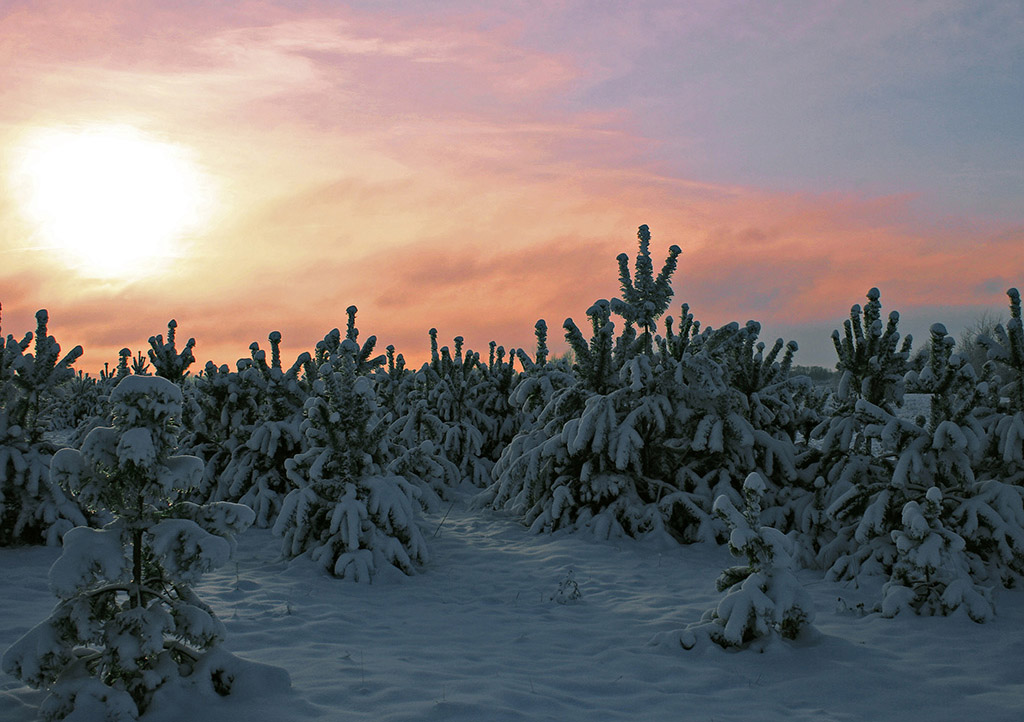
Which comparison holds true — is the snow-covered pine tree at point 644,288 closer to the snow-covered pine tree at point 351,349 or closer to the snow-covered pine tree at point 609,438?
the snow-covered pine tree at point 609,438

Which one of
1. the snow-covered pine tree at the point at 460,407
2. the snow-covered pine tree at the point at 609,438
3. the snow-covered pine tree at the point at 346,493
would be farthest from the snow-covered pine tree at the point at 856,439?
the snow-covered pine tree at the point at 460,407

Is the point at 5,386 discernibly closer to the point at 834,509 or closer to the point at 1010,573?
the point at 834,509

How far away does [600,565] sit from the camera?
1043cm

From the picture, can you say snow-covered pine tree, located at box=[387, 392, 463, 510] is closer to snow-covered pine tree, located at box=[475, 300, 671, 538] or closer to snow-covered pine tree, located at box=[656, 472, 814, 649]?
snow-covered pine tree, located at box=[475, 300, 671, 538]

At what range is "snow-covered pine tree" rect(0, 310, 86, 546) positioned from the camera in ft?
34.1

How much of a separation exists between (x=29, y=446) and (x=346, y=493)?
485cm

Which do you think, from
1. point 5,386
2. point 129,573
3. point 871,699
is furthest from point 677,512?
point 5,386

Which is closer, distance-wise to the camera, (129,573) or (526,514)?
(129,573)

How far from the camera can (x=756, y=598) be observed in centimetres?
658

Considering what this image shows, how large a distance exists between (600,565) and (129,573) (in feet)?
22.6

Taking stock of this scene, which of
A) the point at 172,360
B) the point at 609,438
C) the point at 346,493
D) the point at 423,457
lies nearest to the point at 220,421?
the point at 172,360

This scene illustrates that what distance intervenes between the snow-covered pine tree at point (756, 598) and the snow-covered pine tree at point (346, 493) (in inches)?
167

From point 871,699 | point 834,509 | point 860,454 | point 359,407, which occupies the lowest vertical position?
point 871,699

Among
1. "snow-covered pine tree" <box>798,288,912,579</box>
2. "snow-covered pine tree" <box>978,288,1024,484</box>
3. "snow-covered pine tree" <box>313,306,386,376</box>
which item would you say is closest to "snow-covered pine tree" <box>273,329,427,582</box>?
"snow-covered pine tree" <box>313,306,386,376</box>
